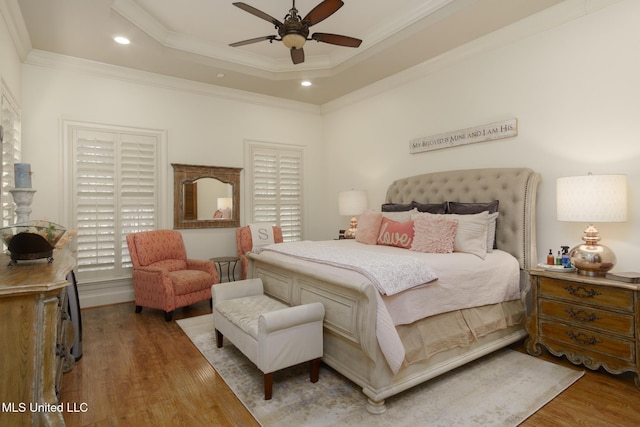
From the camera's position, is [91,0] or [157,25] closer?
[91,0]

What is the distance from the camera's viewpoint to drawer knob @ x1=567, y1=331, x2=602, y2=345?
2.56 metres

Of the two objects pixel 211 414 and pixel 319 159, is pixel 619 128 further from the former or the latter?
Answer: pixel 319 159

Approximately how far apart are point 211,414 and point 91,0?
353 centimetres

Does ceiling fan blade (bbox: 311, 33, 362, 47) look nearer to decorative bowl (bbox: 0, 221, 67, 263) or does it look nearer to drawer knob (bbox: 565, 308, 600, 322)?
decorative bowl (bbox: 0, 221, 67, 263)

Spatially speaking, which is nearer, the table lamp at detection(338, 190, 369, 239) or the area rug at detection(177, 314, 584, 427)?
the area rug at detection(177, 314, 584, 427)

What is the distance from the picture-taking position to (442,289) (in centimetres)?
249

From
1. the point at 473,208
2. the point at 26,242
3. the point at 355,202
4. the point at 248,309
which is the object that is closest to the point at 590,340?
the point at 473,208

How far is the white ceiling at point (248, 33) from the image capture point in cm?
332

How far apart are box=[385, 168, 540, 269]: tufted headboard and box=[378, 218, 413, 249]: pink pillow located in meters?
0.84

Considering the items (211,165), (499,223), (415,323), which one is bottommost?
(415,323)

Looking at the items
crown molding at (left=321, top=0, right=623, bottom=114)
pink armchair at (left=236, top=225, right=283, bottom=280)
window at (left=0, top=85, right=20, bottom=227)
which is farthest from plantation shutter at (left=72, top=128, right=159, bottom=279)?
crown molding at (left=321, top=0, right=623, bottom=114)

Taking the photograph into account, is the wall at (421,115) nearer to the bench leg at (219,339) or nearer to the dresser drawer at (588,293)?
the dresser drawer at (588,293)

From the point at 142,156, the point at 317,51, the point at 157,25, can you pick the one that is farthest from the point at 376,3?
the point at 142,156

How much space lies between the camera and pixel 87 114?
14.3ft
